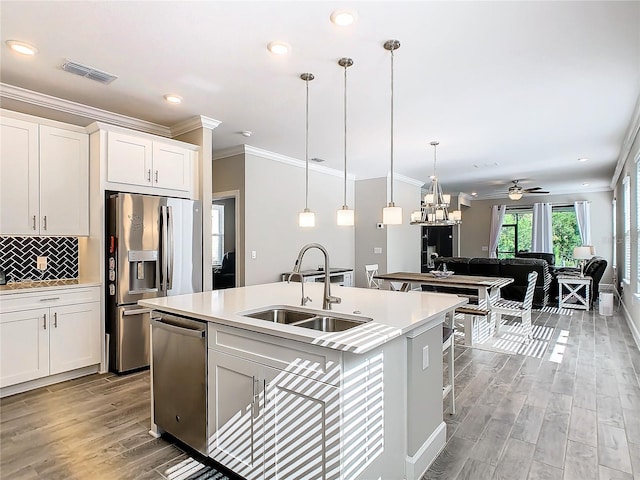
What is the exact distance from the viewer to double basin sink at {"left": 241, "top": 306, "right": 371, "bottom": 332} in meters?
1.98

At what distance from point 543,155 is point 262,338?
5986 millimetres

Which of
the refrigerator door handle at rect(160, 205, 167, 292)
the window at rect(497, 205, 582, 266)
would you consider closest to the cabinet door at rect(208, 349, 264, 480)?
the refrigerator door handle at rect(160, 205, 167, 292)

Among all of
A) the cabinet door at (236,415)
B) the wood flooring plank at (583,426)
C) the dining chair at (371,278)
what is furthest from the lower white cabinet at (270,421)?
the dining chair at (371,278)

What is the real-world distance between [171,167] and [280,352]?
3009 mm

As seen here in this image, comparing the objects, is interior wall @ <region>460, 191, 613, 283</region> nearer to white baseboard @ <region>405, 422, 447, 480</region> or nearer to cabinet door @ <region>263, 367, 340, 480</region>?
white baseboard @ <region>405, 422, 447, 480</region>

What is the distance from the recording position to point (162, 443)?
7.59ft

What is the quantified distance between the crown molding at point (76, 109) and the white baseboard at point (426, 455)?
168 inches

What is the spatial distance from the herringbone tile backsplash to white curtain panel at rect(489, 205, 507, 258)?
35.3 ft

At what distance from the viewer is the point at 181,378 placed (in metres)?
2.17

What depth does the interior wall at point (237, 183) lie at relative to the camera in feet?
17.1

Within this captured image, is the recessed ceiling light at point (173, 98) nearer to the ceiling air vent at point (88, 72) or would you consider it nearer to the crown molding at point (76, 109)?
the ceiling air vent at point (88, 72)

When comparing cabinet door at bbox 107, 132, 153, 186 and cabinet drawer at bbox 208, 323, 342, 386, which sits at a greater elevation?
cabinet door at bbox 107, 132, 153, 186

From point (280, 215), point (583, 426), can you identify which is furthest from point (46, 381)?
point (583, 426)

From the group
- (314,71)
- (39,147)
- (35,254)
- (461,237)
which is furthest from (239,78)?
(461,237)
